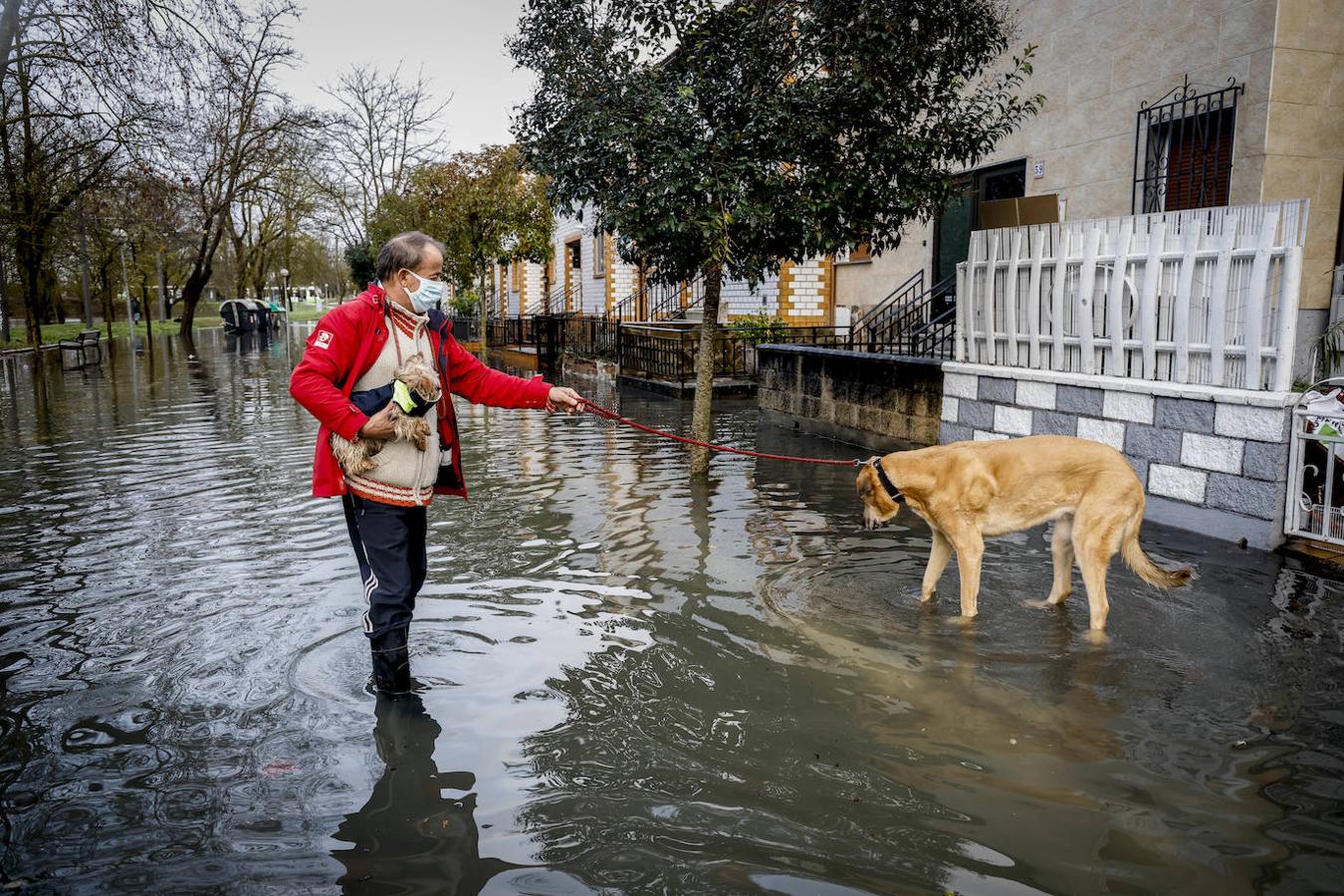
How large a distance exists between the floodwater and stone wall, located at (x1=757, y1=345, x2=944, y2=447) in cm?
294

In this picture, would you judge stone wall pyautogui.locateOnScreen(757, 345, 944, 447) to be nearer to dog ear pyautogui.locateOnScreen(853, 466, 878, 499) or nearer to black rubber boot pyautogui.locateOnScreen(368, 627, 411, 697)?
dog ear pyautogui.locateOnScreen(853, 466, 878, 499)

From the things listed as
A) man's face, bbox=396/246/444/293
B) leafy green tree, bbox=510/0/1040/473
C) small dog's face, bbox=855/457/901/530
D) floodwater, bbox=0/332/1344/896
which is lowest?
floodwater, bbox=0/332/1344/896

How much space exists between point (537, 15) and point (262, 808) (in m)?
7.91

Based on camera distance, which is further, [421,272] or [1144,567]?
[1144,567]

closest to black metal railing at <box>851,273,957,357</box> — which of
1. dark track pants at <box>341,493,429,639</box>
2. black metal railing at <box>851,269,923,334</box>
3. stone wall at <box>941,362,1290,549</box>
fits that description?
black metal railing at <box>851,269,923,334</box>

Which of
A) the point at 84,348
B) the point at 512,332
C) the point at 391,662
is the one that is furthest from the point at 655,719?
the point at 512,332

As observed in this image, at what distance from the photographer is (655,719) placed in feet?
13.3

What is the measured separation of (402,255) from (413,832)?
2291 mm

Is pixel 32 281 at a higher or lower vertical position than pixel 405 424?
higher

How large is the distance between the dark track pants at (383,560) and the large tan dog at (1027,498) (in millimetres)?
2500

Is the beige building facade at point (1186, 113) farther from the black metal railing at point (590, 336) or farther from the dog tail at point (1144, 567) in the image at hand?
the black metal railing at point (590, 336)

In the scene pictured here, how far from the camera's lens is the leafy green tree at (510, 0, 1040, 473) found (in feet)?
27.9

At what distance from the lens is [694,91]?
8727 mm

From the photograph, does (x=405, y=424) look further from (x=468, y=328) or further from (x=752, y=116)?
(x=468, y=328)
